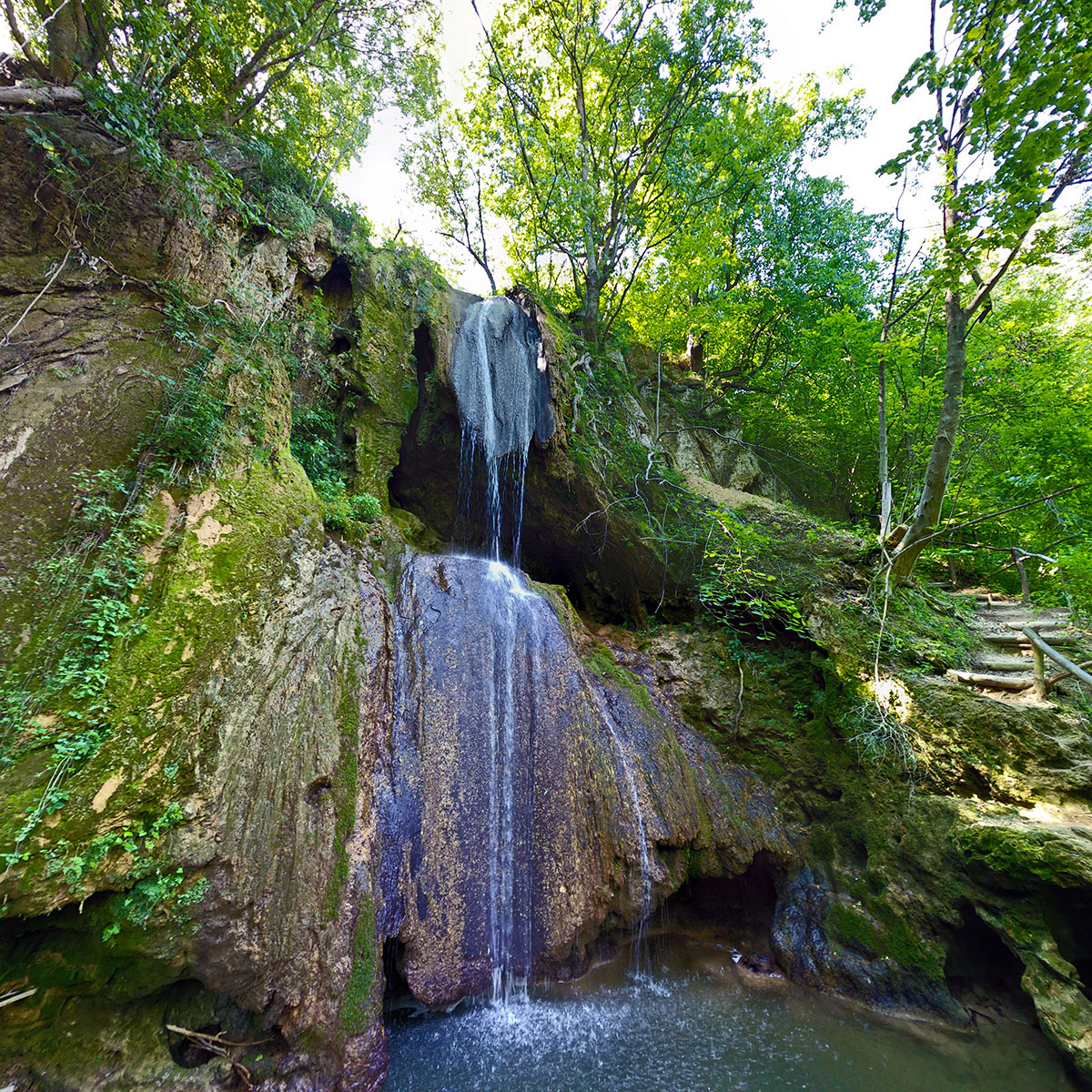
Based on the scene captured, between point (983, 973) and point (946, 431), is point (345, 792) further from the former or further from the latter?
point (946, 431)

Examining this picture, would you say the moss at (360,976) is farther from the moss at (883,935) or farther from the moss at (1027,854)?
the moss at (1027,854)

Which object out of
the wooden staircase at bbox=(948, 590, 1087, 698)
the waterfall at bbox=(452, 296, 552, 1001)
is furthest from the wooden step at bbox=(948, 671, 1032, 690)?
the waterfall at bbox=(452, 296, 552, 1001)

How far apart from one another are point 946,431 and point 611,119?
11.1 m

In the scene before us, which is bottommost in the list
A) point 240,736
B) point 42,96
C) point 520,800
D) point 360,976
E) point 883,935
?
point 883,935

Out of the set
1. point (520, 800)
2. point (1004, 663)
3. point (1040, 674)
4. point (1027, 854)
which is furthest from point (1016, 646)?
point (520, 800)

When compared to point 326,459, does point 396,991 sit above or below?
below

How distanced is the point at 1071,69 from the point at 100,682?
923 centimetres

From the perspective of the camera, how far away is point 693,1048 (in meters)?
4.07

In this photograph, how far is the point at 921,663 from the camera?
5.96m

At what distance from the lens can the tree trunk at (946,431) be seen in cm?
567

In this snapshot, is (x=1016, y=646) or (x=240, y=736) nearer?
(x=240, y=736)

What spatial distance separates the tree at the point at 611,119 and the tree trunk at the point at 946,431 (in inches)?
257

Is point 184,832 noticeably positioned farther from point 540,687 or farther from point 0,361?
point 0,361

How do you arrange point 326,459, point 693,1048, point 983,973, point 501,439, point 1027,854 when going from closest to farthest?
1. point 693,1048
2. point 1027,854
3. point 983,973
4. point 326,459
5. point 501,439
